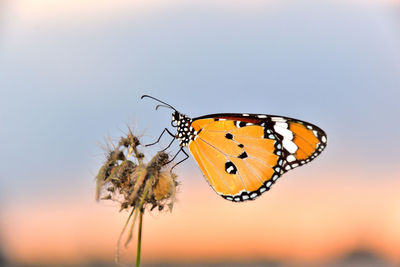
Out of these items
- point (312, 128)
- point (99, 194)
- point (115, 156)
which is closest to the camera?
point (99, 194)

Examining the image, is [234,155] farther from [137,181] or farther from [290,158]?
[137,181]

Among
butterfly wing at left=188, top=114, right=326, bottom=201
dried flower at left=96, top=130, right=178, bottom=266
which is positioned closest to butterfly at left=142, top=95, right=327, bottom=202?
butterfly wing at left=188, top=114, right=326, bottom=201

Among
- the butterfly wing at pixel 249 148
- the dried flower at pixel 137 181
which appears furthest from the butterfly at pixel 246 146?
the dried flower at pixel 137 181

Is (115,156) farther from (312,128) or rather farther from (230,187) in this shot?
(312,128)

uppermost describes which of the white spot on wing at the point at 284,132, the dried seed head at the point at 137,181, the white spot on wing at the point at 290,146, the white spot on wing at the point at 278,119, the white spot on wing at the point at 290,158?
the white spot on wing at the point at 278,119

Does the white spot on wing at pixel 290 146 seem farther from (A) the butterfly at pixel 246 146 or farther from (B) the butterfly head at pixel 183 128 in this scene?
(B) the butterfly head at pixel 183 128

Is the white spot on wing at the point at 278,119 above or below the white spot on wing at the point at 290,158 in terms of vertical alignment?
above

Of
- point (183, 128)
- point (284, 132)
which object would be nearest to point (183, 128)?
point (183, 128)

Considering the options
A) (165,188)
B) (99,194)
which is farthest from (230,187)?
(99,194)
